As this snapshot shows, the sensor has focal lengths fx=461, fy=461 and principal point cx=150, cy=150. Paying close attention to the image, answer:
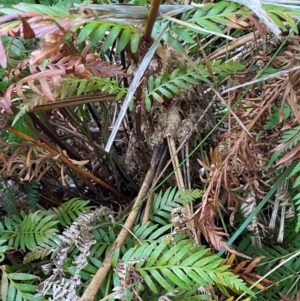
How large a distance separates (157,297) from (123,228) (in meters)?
0.14

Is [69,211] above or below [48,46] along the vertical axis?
below

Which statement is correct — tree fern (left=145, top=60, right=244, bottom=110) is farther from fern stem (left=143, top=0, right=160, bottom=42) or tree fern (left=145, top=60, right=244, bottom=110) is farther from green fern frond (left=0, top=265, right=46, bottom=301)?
green fern frond (left=0, top=265, right=46, bottom=301)

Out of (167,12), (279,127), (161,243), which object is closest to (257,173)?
(279,127)

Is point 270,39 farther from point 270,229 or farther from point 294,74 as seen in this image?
point 270,229

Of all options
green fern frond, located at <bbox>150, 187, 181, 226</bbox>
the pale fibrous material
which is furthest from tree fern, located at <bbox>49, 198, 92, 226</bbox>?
the pale fibrous material

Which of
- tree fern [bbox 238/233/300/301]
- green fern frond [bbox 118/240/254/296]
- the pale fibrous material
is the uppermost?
the pale fibrous material

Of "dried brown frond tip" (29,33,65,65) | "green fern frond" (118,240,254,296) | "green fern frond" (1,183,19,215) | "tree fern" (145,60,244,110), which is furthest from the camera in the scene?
"green fern frond" (1,183,19,215)

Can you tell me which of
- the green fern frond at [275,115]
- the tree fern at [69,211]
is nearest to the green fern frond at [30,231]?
the tree fern at [69,211]

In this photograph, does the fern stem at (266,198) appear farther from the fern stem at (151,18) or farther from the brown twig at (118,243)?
the fern stem at (151,18)

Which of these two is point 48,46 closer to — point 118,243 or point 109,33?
point 109,33

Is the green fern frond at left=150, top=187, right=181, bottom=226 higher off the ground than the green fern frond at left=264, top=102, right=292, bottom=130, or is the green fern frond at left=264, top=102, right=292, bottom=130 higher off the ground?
the green fern frond at left=264, top=102, right=292, bottom=130

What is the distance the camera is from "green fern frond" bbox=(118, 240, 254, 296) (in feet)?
2.19

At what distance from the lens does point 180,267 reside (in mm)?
689

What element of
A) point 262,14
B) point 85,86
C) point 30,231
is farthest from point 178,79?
point 30,231
